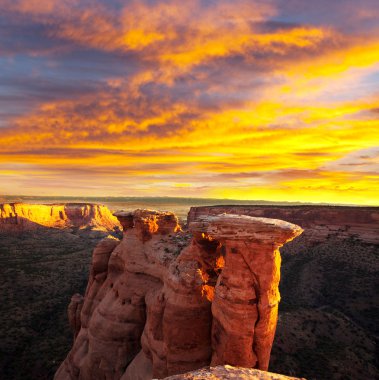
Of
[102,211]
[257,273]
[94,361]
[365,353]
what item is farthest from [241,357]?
[102,211]

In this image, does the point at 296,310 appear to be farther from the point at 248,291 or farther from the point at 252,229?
the point at 252,229

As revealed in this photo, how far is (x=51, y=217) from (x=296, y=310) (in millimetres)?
146987

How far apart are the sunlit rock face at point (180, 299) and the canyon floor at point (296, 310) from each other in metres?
16.5

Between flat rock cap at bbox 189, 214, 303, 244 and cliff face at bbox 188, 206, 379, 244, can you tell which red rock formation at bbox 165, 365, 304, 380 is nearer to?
flat rock cap at bbox 189, 214, 303, 244

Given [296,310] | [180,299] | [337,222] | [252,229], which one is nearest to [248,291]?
[252,229]

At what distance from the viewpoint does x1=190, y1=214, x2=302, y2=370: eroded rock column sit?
15000 millimetres

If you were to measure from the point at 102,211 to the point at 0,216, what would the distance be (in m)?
70.2

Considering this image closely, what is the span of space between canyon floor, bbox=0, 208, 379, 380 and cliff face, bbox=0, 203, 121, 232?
1994 inches

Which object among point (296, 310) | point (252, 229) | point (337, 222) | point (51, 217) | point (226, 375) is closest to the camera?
point (226, 375)

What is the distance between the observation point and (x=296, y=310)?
4456 cm

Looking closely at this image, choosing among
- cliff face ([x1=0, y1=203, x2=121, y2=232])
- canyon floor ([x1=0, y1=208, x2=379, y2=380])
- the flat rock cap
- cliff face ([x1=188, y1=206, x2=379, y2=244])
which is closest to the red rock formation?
the flat rock cap

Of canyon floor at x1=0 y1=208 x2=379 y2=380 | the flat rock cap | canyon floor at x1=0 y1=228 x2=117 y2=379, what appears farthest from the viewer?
canyon floor at x1=0 y1=228 x2=117 y2=379

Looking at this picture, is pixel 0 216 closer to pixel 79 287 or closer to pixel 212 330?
pixel 79 287

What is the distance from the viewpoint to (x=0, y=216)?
13025 cm
